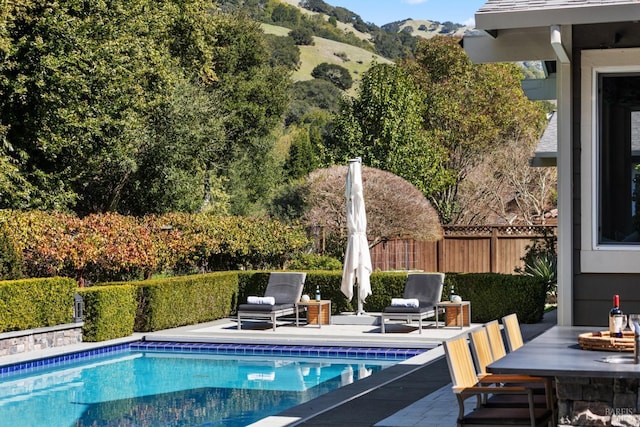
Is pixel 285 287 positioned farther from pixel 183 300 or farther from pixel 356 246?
pixel 183 300

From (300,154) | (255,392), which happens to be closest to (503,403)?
(255,392)

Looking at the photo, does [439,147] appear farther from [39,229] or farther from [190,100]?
[39,229]

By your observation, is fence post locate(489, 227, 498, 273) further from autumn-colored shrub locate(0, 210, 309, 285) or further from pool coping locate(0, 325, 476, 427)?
pool coping locate(0, 325, 476, 427)

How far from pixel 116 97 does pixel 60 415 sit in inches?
479

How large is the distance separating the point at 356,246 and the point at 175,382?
18.3 feet

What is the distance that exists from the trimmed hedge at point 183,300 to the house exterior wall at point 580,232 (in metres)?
10.7

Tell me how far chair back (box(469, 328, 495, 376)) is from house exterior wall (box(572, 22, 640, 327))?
0.86 m

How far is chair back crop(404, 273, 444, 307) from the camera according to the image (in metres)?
17.5

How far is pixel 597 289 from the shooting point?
307 inches

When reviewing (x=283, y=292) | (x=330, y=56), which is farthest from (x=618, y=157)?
(x=330, y=56)

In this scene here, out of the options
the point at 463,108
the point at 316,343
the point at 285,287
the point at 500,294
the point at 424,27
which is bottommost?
the point at 316,343

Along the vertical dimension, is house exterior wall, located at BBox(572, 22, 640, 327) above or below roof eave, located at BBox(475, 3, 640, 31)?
below

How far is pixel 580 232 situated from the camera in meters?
7.77

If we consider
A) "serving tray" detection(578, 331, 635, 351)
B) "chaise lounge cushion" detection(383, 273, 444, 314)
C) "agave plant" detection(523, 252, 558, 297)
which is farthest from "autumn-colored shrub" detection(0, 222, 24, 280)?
"serving tray" detection(578, 331, 635, 351)
